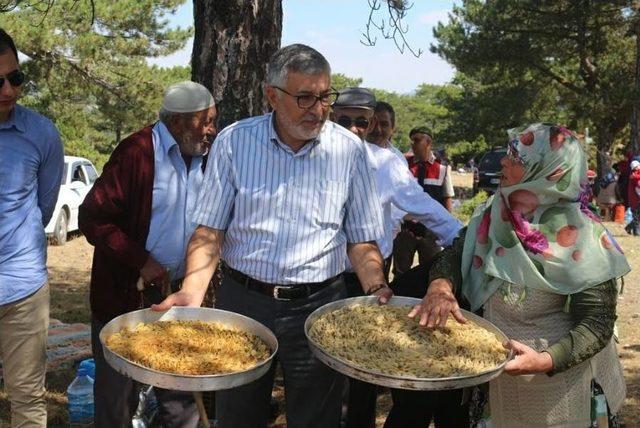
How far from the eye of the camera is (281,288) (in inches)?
101

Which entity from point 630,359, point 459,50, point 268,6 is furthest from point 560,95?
point 268,6

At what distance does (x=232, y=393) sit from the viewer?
2715 millimetres

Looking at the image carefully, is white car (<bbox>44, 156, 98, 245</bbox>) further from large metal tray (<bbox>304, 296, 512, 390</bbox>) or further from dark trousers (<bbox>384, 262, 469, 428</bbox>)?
large metal tray (<bbox>304, 296, 512, 390</bbox>)

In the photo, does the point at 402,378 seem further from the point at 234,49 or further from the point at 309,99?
the point at 234,49

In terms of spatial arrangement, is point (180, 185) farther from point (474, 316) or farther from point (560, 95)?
point (560, 95)

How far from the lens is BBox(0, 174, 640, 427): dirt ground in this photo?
4.56 metres

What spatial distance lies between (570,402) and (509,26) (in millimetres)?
22553

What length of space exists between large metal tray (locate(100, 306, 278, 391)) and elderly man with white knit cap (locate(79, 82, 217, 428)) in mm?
557

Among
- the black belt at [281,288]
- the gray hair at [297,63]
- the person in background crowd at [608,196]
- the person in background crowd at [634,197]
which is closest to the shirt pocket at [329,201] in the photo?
the black belt at [281,288]

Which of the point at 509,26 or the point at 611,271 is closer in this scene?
the point at 611,271

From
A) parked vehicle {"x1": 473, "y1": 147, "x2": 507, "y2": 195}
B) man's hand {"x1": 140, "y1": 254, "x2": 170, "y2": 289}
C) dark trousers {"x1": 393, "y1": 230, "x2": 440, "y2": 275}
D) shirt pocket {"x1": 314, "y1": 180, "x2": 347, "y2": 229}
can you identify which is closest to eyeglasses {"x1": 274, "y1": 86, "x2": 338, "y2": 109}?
shirt pocket {"x1": 314, "y1": 180, "x2": 347, "y2": 229}

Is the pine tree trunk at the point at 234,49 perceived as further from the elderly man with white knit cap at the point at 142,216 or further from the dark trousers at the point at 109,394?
the dark trousers at the point at 109,394

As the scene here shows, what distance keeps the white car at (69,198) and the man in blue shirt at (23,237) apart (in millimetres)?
9005

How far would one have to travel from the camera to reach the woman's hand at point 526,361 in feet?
7.53
